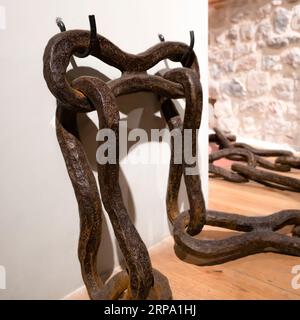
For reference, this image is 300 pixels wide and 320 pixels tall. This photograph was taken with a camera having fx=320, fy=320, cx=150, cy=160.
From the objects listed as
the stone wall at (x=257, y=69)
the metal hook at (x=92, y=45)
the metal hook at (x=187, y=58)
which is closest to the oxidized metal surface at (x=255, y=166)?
the stone wall at (x=257, y=69)

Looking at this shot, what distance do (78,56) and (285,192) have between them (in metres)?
1.09

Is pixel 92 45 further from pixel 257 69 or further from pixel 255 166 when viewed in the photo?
pixel 257 69

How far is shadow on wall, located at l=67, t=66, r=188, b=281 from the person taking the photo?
704 mm

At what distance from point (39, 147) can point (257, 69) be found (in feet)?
7.04

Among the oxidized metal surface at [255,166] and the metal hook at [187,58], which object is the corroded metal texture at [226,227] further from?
the oxidized metal surface at [255,166]

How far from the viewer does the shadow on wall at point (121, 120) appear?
0.70m

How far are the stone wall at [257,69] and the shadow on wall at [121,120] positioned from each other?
5.37 feet

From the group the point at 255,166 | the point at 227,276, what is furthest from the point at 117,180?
the point at 255,166

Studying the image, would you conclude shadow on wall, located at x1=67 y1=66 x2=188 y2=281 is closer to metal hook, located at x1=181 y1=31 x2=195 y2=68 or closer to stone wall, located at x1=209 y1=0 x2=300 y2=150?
metal hook, located at x1=181 y1=31 x2=195 y2=68

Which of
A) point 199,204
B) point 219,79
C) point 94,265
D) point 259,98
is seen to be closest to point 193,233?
point 199,204

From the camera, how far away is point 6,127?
58 cm

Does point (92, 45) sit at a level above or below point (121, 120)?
above

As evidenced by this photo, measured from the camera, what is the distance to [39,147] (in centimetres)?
63

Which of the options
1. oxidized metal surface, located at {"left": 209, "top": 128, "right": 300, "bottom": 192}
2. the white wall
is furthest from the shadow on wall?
oxidized metal surface, located at {"left": 209, "top": 128, "right": 300, "bottom": 192}
